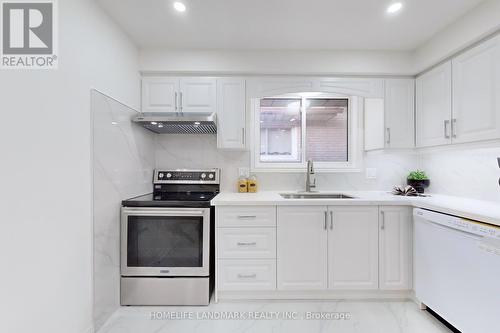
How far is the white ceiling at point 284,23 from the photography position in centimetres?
170

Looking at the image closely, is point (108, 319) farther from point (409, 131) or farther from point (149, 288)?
point (409, 131)

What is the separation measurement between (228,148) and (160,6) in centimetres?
128

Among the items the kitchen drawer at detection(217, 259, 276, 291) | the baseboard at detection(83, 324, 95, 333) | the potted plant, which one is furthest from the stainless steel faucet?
the baseboard at detection(83, 324, 95, 333)

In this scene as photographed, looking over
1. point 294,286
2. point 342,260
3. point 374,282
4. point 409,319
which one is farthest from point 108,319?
point 409,319

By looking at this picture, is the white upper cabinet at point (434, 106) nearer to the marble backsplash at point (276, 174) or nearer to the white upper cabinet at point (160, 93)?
the marble backsplash at point (276, 174)

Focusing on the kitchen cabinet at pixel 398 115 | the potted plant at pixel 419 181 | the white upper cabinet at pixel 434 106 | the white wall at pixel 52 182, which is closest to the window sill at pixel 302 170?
the kitchen cabinet at pixel 398 115

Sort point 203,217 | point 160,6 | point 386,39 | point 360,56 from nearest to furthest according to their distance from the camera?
point 160,6 < point 203,217 < point 386,39 < point 360,56

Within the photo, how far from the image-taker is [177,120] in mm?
2092

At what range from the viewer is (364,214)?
6.61 feet

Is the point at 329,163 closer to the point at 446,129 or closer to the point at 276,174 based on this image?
the point at 276,174

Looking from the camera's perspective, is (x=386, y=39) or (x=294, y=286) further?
(x=386, y=39)

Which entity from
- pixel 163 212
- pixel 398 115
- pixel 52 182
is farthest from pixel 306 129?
pixel 52 182

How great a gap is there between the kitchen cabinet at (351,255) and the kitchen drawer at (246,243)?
0.52 m

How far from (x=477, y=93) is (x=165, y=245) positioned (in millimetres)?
2691
